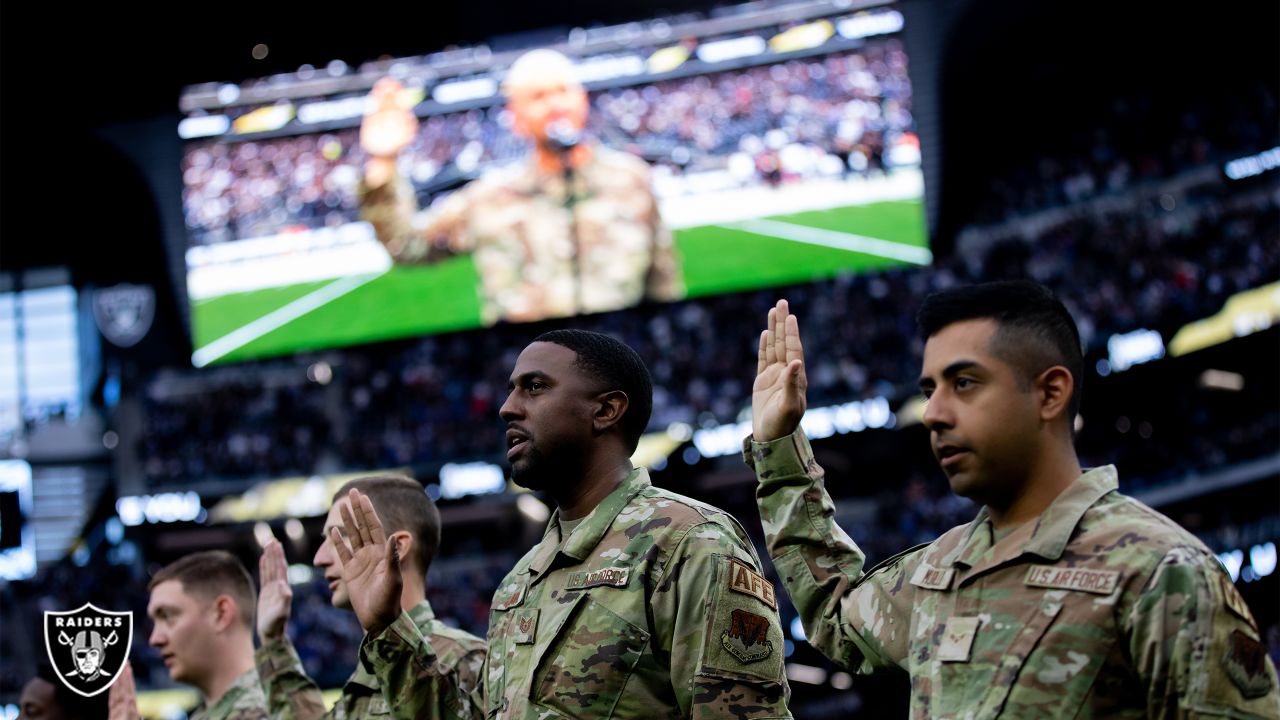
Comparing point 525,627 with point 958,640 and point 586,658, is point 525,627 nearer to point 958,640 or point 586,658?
point 586,658

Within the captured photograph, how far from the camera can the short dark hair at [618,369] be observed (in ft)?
12.4

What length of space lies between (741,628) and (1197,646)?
1129mm

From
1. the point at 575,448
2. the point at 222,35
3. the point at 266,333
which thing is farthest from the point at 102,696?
the point at 222,35

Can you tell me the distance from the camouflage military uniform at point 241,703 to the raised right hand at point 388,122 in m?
23.3

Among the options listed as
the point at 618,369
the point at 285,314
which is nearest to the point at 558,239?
the point at 285,314

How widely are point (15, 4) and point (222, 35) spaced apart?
4329 millimetres

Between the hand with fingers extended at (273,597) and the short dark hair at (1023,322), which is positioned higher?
the short dark hair at (1023,322)

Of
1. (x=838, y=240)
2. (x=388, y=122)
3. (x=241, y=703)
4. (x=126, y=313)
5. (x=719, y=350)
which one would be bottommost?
(x=241, y=703)

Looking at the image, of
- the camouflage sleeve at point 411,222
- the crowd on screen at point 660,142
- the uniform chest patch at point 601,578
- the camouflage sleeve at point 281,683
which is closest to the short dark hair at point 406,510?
the camouflage sleeve at point 281,683

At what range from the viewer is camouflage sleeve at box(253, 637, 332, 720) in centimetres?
500

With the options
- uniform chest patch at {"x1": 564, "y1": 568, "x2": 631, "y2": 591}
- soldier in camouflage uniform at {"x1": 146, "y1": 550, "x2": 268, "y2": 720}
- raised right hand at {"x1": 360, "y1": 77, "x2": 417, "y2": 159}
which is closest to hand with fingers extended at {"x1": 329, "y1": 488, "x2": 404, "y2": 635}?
uniform chest patch at {"x1": 564, "y1": 568, "x2": 631, "y2": 591}

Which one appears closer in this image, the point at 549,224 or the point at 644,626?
the point at 644,626

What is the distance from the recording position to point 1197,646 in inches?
94.7

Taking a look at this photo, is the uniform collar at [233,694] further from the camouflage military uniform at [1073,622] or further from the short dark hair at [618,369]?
the camouflage military uniform at [1073,622]
